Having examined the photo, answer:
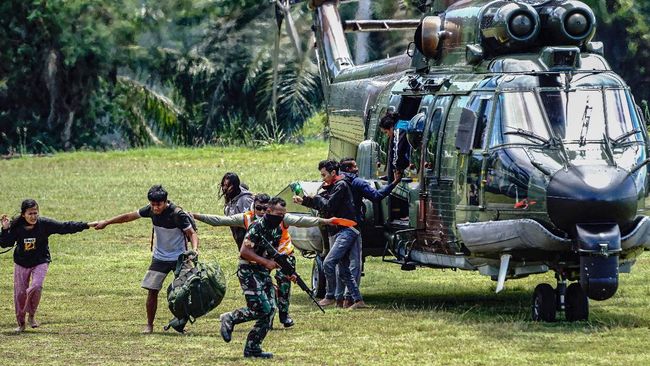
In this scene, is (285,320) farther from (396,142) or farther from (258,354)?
(396,142)

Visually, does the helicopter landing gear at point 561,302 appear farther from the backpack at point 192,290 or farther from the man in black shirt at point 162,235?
the man in black shirt at point 162,235

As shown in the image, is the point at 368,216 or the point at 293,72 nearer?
the point at 368,216

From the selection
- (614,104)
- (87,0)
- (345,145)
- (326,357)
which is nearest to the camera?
(326,357)

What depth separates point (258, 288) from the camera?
45.7 ft

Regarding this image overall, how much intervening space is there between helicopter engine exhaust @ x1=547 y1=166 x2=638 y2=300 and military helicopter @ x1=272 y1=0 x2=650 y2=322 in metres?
0.01

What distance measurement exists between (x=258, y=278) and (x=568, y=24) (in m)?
4.77

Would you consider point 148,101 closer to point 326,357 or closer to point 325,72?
point 325,72

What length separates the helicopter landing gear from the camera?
51.0ft

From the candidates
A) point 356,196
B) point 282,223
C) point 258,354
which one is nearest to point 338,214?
point 356,196

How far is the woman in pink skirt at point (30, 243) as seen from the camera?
16172mm

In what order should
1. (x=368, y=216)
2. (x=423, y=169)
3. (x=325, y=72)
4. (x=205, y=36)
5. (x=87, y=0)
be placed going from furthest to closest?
(x=205, y=36) < (x=87, y=0) < (x=325, y=72) < (x=368, y=216) < (x=423, y=169)

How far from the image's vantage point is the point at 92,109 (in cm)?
Answer: 5212

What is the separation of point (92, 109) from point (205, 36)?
5430 mm

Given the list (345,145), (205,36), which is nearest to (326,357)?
(345,145)
